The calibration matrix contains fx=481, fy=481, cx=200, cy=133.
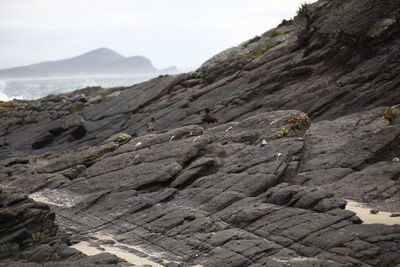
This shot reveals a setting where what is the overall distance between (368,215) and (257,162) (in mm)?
7648

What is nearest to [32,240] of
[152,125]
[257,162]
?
[257,162]

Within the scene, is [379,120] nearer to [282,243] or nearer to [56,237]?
[282,243]

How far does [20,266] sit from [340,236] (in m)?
12.4

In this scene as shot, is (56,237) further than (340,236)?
Yes

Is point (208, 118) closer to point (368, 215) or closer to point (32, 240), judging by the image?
point (32, 240)

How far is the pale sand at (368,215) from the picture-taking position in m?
19.1

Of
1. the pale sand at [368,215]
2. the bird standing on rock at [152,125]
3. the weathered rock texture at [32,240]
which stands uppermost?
the bird standing on rock at [152,125]

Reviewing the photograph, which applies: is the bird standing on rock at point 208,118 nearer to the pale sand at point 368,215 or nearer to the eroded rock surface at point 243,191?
the eroded rock surface at point 243,191

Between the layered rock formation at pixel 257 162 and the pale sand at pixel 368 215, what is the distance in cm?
46

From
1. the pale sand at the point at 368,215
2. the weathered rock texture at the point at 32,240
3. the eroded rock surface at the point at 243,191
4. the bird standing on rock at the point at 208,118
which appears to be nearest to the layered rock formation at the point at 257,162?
the eroded rock surface at the point at 243,191

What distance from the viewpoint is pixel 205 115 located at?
1608 inches

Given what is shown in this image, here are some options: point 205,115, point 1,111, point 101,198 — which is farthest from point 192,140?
point 1,111

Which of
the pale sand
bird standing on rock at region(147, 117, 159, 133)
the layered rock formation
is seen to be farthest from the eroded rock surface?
bird standing on rock at region(147, 117, 159, 133)

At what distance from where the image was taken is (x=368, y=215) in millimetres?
19781
